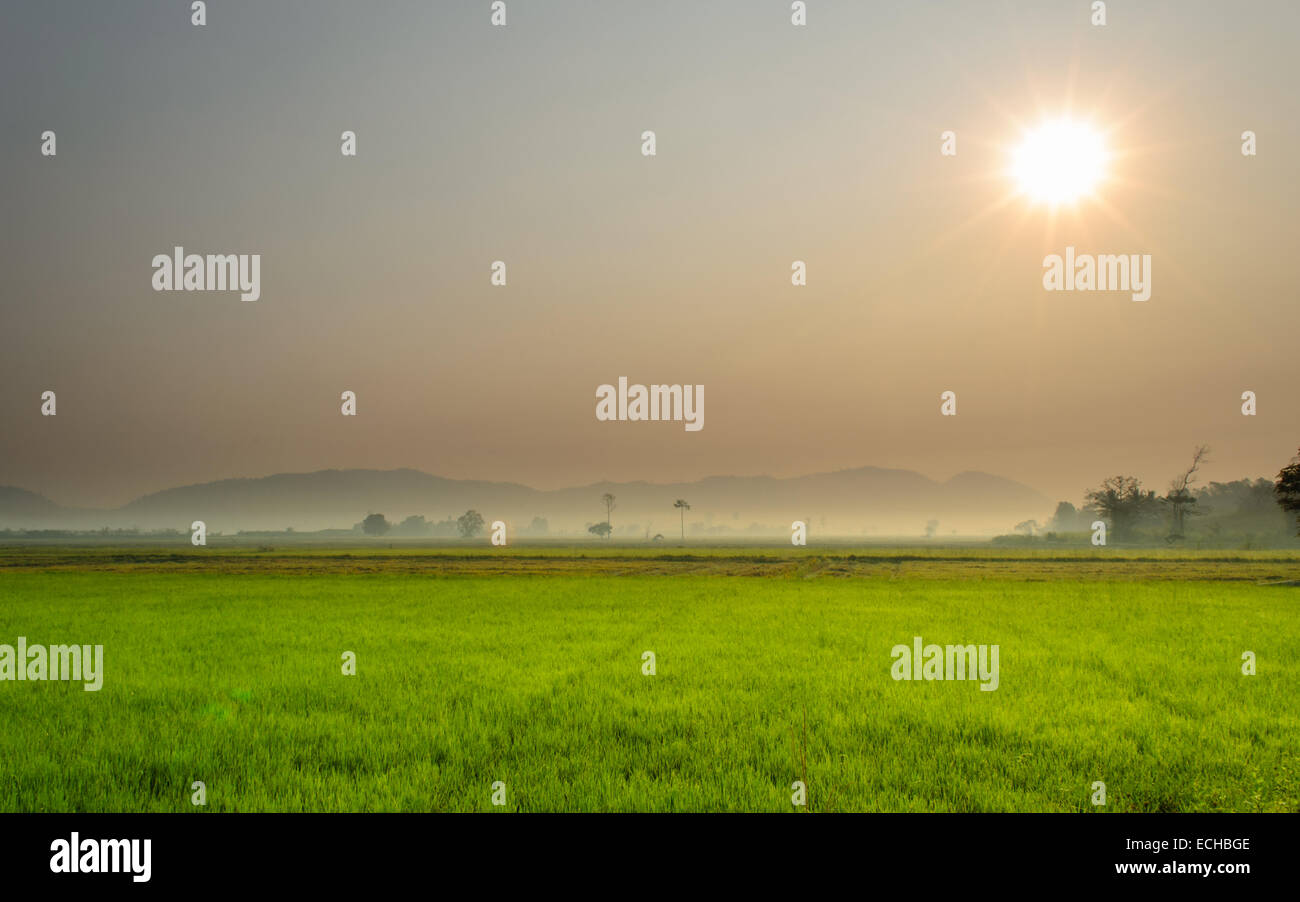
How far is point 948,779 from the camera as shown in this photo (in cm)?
731

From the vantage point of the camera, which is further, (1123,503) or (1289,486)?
(1123,503)

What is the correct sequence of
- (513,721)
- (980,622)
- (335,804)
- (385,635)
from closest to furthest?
1. (335,804)
2. (513,721)
3. (385,635)
4. (980,622)

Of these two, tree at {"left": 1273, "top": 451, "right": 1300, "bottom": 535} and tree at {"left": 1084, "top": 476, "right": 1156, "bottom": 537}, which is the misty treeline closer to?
tree at {"left": 1084, "top": 476, "right": 1156, "bottom": 537}

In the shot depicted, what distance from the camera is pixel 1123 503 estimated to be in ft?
511

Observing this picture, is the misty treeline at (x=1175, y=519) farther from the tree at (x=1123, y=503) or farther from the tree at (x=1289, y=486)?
the tree at (x=1289, y=486)

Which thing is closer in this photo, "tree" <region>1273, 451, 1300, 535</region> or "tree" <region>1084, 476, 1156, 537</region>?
"tree" <region>1273, 451, 1300, 535</region>

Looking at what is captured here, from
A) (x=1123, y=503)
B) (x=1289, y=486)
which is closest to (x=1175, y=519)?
(x=1123, y=503)

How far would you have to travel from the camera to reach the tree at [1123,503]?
509ft

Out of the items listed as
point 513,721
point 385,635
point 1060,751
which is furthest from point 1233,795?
point 385,635

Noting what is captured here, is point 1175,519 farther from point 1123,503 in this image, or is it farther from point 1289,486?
point 1289,486

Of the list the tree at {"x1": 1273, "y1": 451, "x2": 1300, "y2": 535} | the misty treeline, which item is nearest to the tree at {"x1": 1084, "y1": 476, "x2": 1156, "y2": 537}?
the misty treeline

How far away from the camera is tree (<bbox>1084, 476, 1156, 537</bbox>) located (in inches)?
6107
